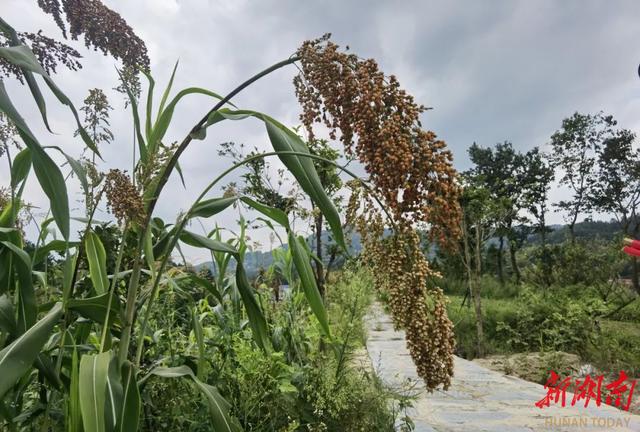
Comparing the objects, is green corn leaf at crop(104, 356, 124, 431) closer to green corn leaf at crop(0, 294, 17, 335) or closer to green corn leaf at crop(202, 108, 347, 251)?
green corn leaf at crop(0, 294, 17, 335)

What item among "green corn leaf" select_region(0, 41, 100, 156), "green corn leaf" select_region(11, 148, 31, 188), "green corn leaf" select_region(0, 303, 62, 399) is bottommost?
"green corn leaf" select_region(0, 303, 62, 399)

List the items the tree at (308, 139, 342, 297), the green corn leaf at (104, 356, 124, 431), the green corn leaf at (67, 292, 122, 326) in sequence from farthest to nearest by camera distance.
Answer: the tree at (308, 139, 342, 297)
the green corn leaf at (67, 292, 122, 326)
the green corn leaf at (104, 356, 124, 431)

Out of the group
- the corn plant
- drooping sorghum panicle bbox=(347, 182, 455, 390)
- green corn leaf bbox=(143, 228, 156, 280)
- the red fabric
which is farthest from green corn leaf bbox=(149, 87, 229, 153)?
the red fabric

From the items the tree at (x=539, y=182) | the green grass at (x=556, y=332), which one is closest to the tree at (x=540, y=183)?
the tree at (x=539, y=182)

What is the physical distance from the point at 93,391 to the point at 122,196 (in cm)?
42

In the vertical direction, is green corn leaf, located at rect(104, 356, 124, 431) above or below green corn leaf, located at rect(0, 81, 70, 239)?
below

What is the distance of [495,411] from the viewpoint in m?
3.47

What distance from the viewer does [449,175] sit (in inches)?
43.9

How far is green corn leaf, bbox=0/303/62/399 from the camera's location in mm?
945

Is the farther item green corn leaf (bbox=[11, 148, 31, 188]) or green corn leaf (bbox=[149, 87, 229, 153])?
green corn leaf (bbox=[11, 148, 31, 188])

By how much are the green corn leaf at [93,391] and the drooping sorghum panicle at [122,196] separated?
33 centimetres

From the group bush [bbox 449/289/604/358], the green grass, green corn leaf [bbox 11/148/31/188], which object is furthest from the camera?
bush [bbox 449/289/604/358]

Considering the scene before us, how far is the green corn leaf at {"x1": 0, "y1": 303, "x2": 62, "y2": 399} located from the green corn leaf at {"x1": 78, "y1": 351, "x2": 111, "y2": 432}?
11 cm

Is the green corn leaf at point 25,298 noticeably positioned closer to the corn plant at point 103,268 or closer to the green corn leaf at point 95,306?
the corn plant at point 103,268
